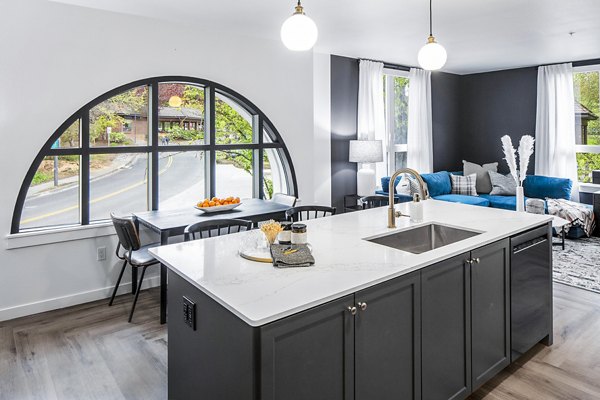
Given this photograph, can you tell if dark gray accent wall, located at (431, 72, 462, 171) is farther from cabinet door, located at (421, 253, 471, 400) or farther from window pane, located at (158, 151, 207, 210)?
cabinet door, located at (421, 253, 471, 400)

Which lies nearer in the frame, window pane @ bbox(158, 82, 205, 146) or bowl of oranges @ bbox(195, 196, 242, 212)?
bowl of oranges @ bbox(195, 196, 242, 212)

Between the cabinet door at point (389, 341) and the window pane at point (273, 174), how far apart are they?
3224mm

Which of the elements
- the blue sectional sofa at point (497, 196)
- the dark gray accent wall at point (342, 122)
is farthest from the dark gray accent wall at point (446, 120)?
the dark gray accent wall at point (342, 122)

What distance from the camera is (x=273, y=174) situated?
494cm

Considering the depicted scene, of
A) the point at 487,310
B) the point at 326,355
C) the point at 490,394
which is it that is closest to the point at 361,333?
the point at 326,355

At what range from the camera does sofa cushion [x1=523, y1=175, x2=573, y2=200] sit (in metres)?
5.88

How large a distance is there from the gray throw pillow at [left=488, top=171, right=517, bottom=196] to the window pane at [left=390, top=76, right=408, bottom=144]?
58.3 inches

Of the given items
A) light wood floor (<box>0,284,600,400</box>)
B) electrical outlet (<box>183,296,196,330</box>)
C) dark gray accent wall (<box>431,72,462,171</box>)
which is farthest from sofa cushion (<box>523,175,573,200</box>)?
electrical outlet (<box>183,296,196,330</box>)

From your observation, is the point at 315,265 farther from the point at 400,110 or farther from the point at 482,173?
the point at 482,173

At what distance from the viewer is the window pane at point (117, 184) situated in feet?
12.3

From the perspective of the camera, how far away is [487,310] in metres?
2.22

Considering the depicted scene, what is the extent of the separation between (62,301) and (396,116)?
501cm

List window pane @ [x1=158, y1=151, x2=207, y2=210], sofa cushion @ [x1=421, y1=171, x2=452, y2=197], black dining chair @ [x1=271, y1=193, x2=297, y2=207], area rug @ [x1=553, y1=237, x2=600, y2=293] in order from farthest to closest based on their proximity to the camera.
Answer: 1. sofa cushion @ [x1=421, y1=171, x2=452, y2=197]
2. black dining chair @ [x1=271, y1=193, x2=297, y2=207]
3. window pane @ [x1=158, y1=151, x2=207, y2=210]
4. area rug @ [x1=553, y1=237, x2=600, y2=293]

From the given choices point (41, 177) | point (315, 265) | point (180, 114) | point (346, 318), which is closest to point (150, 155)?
point (180, 114)
